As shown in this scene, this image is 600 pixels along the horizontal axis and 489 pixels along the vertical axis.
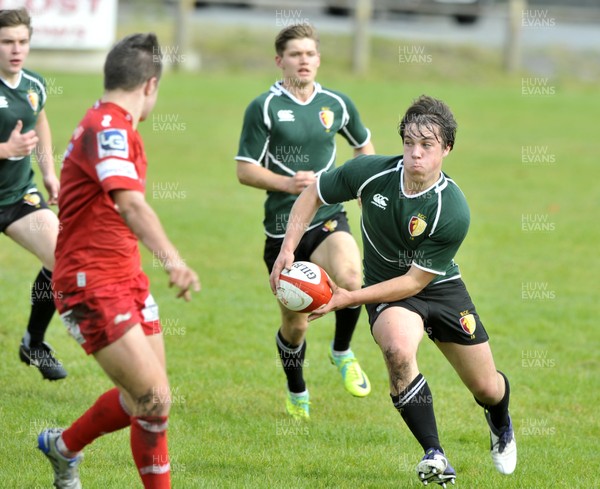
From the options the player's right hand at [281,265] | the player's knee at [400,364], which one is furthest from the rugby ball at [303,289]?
the player's knee at [400,364]

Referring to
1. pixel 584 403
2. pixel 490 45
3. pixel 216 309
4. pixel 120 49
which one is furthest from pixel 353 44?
pixel 120 49

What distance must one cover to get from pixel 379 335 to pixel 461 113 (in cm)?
1873

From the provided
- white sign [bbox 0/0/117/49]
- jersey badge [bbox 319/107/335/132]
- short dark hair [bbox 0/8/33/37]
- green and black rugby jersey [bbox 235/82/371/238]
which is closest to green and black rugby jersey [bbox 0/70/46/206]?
short dark hair [bbox 0/8/33/37]

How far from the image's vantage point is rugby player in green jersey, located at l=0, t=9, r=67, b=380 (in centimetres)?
715

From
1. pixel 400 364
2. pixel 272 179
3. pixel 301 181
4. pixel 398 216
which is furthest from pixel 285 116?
pixel 400 364

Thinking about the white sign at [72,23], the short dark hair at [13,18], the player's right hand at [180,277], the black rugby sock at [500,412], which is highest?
the short dark hair at [13,18]

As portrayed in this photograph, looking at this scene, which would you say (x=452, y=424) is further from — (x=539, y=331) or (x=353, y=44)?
(x=353, y=44)

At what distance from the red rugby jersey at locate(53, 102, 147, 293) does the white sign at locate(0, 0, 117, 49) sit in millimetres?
20675

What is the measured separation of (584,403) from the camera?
24.8 feet

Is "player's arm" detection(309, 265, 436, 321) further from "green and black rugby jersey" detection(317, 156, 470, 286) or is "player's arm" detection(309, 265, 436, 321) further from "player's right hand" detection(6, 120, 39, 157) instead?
"player's right hand" detection(6, 120, 39, 157)

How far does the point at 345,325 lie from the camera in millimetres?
7527

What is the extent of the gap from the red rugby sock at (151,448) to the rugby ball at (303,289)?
1.32m

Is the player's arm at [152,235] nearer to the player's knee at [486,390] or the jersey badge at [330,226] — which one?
the player's knee at [486,390]

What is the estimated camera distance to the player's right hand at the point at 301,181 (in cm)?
709
